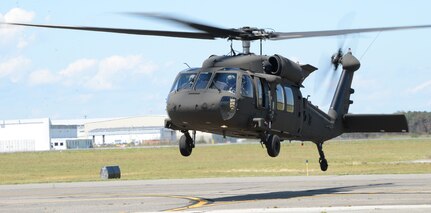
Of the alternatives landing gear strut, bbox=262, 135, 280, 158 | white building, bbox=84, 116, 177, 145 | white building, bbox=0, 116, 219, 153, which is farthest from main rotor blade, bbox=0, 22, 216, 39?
white building, bbox=84, 116, 177, 145

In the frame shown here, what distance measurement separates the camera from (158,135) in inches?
6324

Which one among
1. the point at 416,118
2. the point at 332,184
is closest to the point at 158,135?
the point at 416,118

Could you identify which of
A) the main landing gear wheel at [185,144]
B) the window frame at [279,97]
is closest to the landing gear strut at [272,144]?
the window frame at [279,97]

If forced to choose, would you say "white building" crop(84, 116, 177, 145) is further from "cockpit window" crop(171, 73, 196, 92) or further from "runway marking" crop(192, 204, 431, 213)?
"runway marking" crop(192, 204, 431, 213)

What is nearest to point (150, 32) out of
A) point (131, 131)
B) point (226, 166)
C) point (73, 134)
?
point (226, 166)

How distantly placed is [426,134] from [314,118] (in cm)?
10897

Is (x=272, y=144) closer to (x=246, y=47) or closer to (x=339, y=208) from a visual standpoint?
(x=246, y=47)

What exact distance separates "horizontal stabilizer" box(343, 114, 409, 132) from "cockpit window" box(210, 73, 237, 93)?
8.17 metres

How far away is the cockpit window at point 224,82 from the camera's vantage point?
23.2 metres

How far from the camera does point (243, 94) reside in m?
23.5

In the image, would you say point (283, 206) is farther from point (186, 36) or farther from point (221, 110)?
point (186, 36)

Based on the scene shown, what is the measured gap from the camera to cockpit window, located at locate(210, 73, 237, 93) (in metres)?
23.2

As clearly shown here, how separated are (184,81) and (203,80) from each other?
25.0 inches

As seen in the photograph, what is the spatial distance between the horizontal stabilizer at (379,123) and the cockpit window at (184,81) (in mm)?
8970
